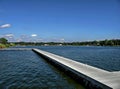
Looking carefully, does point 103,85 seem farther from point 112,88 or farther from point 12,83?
point 12,83

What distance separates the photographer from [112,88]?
593 cm

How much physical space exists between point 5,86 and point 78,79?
156 inches

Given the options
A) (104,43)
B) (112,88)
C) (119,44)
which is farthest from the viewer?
(104,43)

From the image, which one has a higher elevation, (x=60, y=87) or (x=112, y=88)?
(x=112, y=88)

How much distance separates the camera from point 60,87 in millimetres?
8602

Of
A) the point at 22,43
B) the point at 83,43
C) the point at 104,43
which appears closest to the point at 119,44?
the point at 104,43

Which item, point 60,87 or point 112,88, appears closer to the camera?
point 112,88

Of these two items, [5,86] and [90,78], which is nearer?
[90,78]

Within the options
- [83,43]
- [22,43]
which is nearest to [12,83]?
[22,43]

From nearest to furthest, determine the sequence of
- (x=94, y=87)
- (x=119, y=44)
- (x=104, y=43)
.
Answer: (x=94, y=87) < (x=119, y=44) < (x=104, y=43)

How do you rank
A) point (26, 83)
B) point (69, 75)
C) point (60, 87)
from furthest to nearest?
point (69, 75) → point (26, 83) → point (60, 87)

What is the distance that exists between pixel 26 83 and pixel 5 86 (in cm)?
115

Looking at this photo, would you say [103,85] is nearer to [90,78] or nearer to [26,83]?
[90,78]

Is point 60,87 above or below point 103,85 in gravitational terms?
below
